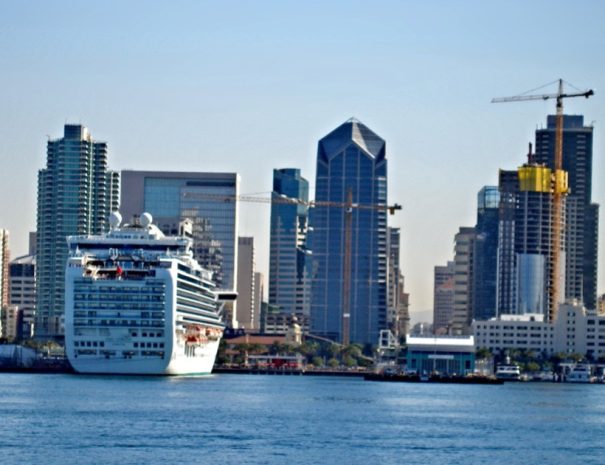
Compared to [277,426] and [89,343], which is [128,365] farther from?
[277,426]

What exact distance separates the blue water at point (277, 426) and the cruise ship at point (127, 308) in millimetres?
8491

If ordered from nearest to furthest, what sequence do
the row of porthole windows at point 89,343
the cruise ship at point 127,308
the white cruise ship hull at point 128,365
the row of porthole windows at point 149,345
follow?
the white cruise ship hull at point 128,365 < the cruise ship at point 127,308 < the row of porthole windows at point 149,345 < the row of porthole windows at point 89,343

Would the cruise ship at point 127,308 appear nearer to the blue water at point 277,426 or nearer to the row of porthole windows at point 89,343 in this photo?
the row of porthole windows at point 89,343

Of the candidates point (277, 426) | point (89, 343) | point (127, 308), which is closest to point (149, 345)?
point (127, 308)

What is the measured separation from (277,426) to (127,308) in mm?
64048

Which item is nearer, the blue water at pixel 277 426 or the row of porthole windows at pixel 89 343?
the blue water at pixel 277 426

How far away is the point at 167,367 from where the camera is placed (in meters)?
166

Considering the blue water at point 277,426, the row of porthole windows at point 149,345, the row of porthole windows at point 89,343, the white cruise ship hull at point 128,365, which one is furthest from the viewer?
the row of porthole windows at point 89,343

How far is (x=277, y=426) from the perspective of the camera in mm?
103438

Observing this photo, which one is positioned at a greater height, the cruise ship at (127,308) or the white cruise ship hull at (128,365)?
the cruise ship at (127,308)

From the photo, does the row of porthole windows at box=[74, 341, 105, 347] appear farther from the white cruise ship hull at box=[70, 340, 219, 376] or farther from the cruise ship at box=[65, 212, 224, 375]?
the white cruise ship hull at box=[70, 340, 219, 376]

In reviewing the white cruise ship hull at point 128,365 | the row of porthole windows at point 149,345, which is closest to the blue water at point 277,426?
the white cruise ship hull at point 128,365

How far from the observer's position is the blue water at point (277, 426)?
86.2 metres

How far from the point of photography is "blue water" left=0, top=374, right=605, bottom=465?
8625 centimetres
